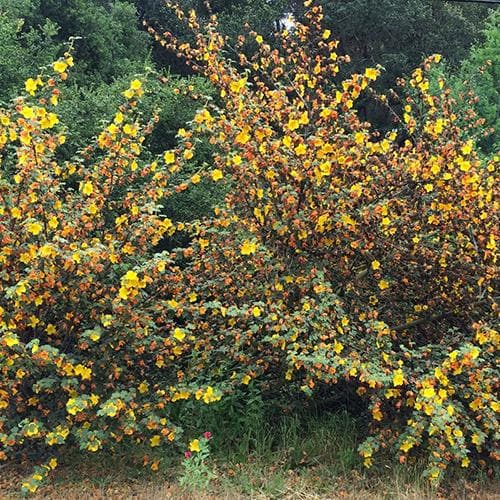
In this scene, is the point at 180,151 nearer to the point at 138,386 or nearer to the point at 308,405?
the point at 138,386

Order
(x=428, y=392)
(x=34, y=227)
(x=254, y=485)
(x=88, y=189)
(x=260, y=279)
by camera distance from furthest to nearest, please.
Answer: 1. (x=260, y=279)
2. (x=88, y=189)
3. (x=254, y=485)
4. (x=34, y=227)
5. (x=428, y=392)

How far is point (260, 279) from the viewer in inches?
143

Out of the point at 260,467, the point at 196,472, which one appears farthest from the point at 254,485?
the point at 196,472

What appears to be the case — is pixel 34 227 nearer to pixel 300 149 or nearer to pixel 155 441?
pixel 155 441

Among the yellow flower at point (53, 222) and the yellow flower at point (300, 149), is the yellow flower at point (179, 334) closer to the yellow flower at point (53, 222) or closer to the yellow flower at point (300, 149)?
the yellow flower at point (53, 222)

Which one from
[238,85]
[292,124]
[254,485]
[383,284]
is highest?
[238,85]

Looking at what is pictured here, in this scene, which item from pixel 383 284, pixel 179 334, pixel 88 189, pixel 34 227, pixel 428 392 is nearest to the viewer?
pixel 428 392

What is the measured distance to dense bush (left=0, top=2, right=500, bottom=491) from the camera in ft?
10.2

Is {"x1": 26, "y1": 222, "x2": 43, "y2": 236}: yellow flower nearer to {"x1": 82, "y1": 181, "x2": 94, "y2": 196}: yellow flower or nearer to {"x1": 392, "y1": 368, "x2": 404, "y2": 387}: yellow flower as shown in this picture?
{"x1": 82, "y1": 181, "x2": 94, "y2": 196}: yellow flower

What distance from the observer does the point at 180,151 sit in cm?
359

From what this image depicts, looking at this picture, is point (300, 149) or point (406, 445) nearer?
point (406, 445)

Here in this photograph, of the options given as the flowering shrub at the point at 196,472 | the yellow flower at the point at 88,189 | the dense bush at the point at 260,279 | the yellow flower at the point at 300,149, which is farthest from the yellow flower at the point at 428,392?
the yellow flower at the point at 88,189

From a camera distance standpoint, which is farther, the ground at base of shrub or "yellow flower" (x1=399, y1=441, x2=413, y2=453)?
the ground at base of shrub

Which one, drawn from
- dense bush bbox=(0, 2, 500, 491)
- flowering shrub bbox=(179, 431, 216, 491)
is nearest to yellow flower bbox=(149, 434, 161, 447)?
dense bush bbox=(0, 2, 500, 491)
